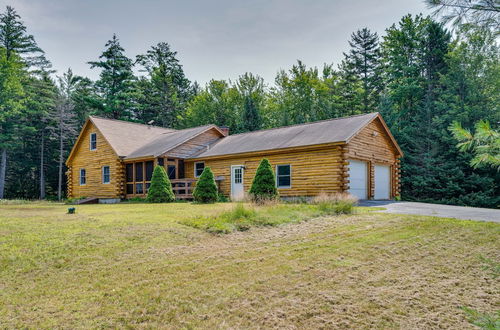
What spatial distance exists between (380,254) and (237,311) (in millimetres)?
3410

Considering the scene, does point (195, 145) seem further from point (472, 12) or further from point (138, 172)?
point (472, 12)

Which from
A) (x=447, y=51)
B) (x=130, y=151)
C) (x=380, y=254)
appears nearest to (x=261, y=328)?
(x=380, y=254)

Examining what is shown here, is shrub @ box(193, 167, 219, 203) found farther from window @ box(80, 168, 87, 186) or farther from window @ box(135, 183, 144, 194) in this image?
window @ box(80, 168, 87, 186)

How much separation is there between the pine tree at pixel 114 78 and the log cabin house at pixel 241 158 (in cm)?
1344

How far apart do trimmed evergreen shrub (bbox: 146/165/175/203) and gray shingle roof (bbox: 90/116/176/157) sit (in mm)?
5274

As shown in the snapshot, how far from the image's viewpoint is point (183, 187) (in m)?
20.0

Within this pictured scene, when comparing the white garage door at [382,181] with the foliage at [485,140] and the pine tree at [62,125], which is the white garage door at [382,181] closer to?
the foliage at [485,140]

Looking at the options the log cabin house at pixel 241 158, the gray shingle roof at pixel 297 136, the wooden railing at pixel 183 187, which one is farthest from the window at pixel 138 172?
the gray shingle roof at pixel 297 136

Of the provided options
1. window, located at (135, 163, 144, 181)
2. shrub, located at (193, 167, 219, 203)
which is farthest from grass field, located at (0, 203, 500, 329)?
window, located at (135, 163, 144, 181)

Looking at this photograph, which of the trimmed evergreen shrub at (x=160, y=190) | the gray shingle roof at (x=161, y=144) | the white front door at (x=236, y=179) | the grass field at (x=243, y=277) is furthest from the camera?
the gray shingle roof at (x=161, y=144)

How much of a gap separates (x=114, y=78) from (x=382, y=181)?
32.4 metres

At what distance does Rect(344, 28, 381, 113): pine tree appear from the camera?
120 feet

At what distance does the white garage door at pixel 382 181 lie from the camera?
19.2 m

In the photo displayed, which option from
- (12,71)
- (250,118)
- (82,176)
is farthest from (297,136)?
(12,71)
